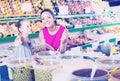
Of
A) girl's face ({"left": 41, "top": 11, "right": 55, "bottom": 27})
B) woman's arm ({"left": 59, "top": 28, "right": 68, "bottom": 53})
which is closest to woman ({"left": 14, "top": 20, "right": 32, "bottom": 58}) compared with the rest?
girl's face ({"left": 41, "top": 11, "right": 55, "bottom": 27})

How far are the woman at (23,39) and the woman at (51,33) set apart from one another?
0.32ft

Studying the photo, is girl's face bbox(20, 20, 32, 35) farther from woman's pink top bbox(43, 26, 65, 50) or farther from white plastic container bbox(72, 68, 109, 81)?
white plastic container bbox(72, 68, 109, 81)

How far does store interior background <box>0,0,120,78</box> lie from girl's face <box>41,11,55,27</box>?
28 millimetres

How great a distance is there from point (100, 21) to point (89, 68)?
1.03m

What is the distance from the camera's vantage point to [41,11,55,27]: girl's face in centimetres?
145

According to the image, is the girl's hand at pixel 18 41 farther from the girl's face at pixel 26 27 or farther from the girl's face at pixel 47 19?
the girl's face at pixel 47 19

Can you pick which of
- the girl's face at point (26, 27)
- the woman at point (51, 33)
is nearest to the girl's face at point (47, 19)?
the woman at point (51, 33)

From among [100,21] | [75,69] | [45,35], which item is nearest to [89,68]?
[75,69]

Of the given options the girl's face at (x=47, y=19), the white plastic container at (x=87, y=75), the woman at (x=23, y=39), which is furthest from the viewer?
the girl's face at (x=47, y=19)

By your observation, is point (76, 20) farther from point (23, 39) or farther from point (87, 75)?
point (87, 75)

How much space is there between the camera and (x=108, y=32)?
6.31 feet

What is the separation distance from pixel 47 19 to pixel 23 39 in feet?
0.69

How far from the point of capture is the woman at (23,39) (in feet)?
4.41

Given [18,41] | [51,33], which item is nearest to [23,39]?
[18,41]
